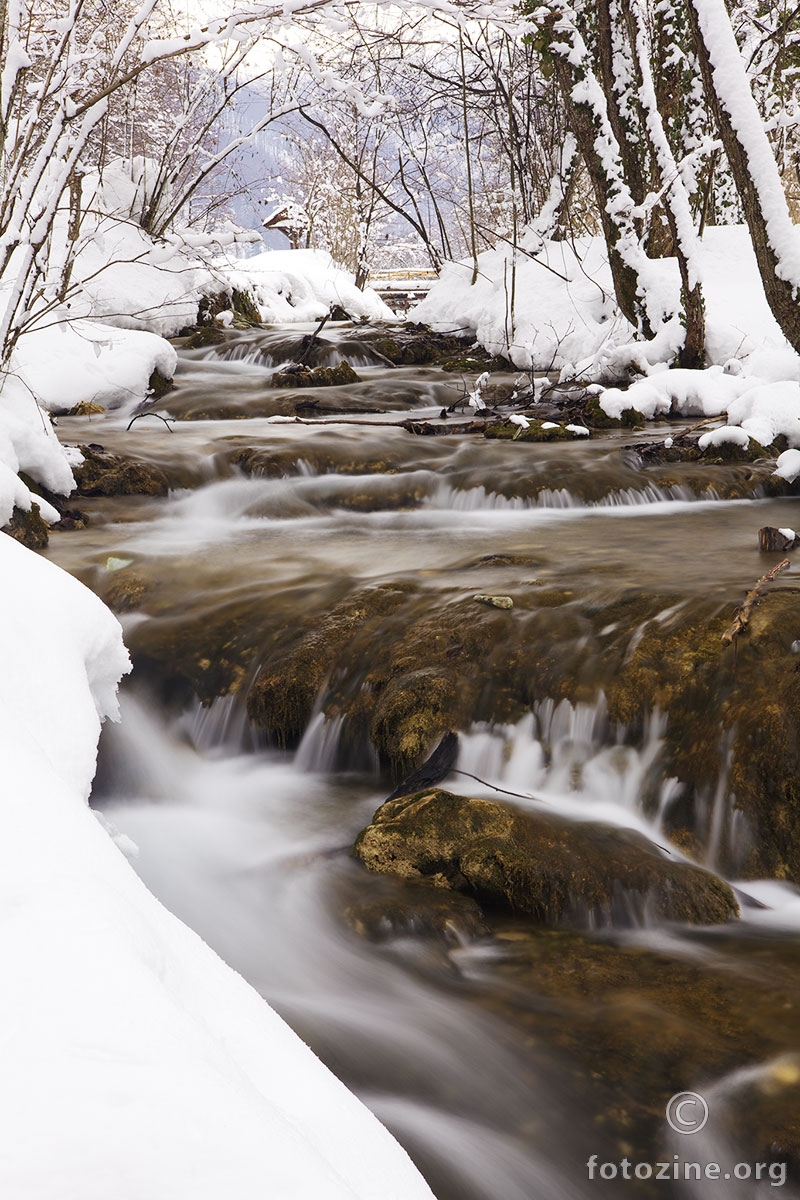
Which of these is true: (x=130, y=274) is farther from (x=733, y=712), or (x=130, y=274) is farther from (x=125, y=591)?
(x=733, y=712)

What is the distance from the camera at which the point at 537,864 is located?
2805 mm

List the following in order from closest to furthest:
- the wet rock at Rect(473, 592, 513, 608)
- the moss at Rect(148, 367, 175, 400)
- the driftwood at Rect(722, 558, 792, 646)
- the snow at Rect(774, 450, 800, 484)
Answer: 1. the driftwood at Rect(722, 558, 792, 646)
2. the wet rock at Rect(473, 592, 513, 608)
3. the snow at Rect(774, 450, 800, 484)
4. the moss at Rect(148, 367, 175, 400)

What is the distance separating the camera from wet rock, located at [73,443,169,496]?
21.6 ft

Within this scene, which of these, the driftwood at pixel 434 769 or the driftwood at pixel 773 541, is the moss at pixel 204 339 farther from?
the driftwood at pixel 434 769

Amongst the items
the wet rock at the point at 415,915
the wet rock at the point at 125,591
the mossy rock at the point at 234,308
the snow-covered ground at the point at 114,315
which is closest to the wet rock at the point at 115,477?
the snow-covered ground at the point at 114,315

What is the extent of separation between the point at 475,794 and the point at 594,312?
32.0 ft

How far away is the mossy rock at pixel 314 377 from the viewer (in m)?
11.1

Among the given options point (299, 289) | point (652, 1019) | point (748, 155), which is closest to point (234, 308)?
point (299, 289)

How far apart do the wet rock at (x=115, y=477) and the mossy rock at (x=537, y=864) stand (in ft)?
14.3

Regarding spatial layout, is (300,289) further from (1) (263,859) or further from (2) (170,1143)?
(2) (170,1143)

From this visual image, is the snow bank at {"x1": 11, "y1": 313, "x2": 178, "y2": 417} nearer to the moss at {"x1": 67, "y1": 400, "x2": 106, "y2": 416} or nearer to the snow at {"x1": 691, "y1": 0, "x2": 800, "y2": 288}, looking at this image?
the moss at {"x1": 67, "y1": 400, "x2": 106, "y2": 416}

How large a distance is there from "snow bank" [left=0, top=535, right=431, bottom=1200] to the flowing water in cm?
117

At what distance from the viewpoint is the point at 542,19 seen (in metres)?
10.2

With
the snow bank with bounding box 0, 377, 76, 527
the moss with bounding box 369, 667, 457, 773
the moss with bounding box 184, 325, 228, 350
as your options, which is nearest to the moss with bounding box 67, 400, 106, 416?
the snow bank with bounding box 0, 377, 76, 527
